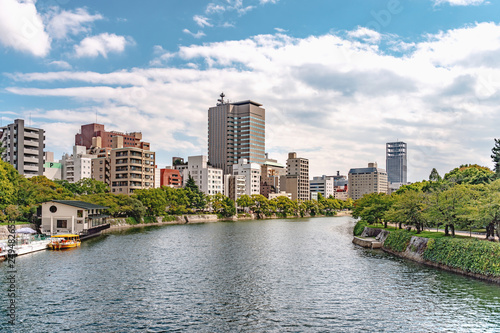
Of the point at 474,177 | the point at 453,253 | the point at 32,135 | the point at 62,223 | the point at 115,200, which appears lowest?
the point at 453,253

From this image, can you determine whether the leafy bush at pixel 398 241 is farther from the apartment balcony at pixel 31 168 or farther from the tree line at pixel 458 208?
the apartment balcony at pixel 31 168

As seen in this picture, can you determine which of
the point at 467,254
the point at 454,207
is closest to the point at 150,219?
the point at 454,207

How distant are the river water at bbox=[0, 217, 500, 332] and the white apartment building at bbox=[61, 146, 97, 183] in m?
123

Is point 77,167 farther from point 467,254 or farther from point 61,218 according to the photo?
point 467,254

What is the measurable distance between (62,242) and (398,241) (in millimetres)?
52261

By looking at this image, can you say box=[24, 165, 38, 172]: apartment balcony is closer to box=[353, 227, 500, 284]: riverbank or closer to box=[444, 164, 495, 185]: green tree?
box=[353, 227, 500, 284]: riverbank

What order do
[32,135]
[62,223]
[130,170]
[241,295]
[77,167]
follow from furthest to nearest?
1. [77,167]
2. [130,170]
3. [32,135]
4. [62,223]
5. [241,295]

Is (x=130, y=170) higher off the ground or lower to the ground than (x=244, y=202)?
higher

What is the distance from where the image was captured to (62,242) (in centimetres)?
6247

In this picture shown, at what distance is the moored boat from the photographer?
6162cm

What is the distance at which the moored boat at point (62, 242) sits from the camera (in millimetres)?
61616

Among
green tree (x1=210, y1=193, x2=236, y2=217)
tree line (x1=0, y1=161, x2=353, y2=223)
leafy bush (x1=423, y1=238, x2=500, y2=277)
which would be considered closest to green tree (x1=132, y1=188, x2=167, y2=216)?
tree line (x1=0, y1=161, x2=353, y2=223)

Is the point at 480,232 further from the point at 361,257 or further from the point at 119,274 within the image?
the point at 119,274

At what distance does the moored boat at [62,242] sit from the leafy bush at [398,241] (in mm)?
50495
